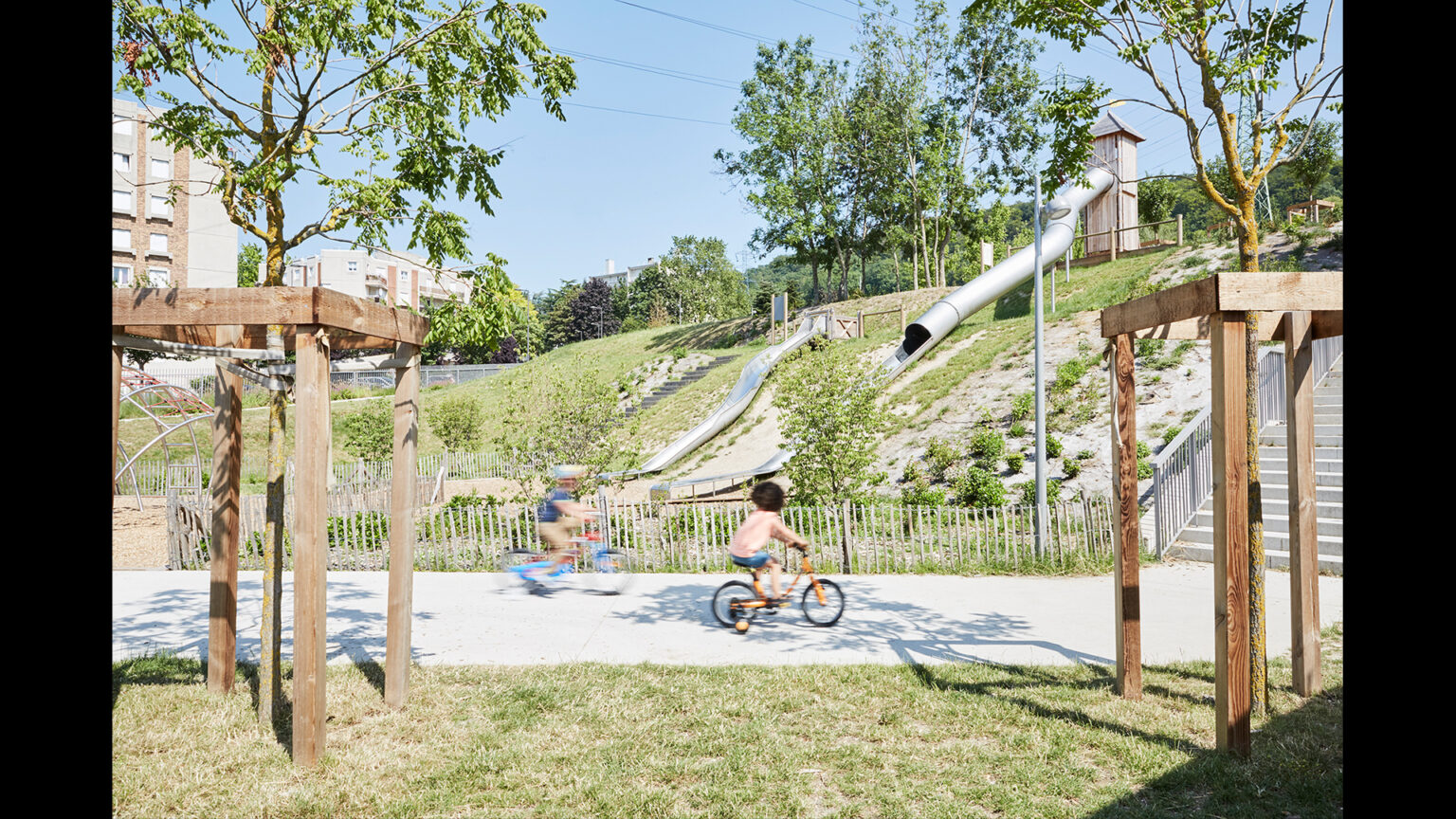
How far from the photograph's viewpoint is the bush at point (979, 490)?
48.6 ft

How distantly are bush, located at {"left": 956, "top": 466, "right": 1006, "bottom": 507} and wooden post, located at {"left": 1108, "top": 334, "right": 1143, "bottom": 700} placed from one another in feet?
28.4

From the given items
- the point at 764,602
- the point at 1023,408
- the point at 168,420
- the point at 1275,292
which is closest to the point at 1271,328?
the point at 1275,292

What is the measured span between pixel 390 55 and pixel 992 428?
49.0ft

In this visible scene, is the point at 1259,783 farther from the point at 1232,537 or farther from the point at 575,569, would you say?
the point at 575,569

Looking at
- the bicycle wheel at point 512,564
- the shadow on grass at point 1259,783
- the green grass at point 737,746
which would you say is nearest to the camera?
the shadow on grass at point 1259,783

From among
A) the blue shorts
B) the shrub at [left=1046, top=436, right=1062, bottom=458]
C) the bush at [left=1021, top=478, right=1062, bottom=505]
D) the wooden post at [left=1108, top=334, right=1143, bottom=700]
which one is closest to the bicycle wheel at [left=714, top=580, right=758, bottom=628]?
the blue shorts

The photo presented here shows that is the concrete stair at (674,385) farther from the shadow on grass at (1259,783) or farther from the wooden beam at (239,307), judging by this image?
the shadow on grass at (1259,783)

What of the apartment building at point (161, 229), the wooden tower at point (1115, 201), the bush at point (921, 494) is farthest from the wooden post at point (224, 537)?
the apartment building at point (161, 229)

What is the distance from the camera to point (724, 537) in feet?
40.5

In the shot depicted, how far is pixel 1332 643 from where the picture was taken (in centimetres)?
739

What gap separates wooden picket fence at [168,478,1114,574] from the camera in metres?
11.7

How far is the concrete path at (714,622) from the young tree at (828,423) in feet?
8.65

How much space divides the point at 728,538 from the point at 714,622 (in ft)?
12.4
